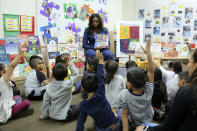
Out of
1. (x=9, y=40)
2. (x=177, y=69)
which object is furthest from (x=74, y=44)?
(x=177, y=69)

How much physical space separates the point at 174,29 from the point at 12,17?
440 cm

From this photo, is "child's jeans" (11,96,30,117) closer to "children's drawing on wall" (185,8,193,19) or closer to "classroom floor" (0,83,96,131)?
"classroom floor" (0,83,96,131)

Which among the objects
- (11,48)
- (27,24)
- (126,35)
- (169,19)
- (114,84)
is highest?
(169,19)

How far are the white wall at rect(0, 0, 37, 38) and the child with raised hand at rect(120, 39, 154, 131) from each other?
330cm

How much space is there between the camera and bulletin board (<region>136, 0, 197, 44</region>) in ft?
16.3

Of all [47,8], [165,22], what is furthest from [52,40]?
[165,22]

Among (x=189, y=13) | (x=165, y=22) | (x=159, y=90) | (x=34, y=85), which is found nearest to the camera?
(x=159, y=90)

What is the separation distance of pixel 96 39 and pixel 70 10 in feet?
5.79

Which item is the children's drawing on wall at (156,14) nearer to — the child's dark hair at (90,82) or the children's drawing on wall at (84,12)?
the children's drawing on wall at (84,12)

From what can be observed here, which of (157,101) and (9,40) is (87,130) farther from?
(9,40)

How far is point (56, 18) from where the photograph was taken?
4297 mm

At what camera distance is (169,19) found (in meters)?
5.16

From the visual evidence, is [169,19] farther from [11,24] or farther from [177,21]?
[11,24]

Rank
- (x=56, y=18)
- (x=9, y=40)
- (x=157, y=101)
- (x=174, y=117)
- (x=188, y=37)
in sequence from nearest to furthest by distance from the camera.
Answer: (x=174, y=117)
(x=157, y=101)
(x=9, y=40)
(x=56, y=18)
(x=188, y=37)
